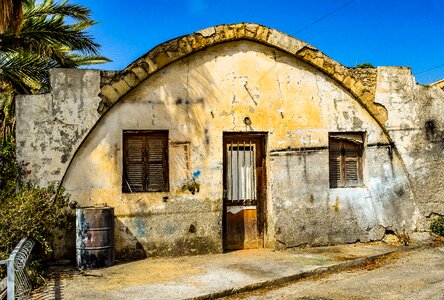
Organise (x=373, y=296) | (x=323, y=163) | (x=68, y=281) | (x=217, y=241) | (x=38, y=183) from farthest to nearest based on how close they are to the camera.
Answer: (x=323, y=163) → (x=217, y=241) → (x=38, y=183) → (x=68, y=281) → (x=373, y=296)

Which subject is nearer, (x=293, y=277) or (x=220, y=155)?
(x=293, y=277)

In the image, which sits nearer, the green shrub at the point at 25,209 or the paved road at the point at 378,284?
the paved road at the point at 378,284

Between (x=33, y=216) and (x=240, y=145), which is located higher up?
(x=240, y=145)

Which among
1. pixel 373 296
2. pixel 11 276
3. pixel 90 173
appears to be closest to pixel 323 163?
pixel 373 296

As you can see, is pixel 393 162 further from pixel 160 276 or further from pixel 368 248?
pixel 160 276

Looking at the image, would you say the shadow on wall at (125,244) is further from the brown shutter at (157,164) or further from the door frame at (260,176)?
the door frame at (260,176)

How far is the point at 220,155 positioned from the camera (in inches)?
368

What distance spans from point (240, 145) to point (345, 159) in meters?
2.31

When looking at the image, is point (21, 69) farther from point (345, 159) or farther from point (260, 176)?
point (345, 159)

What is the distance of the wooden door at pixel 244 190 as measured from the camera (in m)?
9.61

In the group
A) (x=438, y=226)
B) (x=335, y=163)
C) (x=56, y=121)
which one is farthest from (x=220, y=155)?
(x=438, y=226)

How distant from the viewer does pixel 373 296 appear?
641 centimetres

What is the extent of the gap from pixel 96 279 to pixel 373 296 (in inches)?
157

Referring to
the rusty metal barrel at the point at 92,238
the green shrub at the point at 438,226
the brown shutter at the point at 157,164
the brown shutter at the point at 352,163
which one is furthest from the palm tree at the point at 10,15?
the green shrub at the point at 438,226
